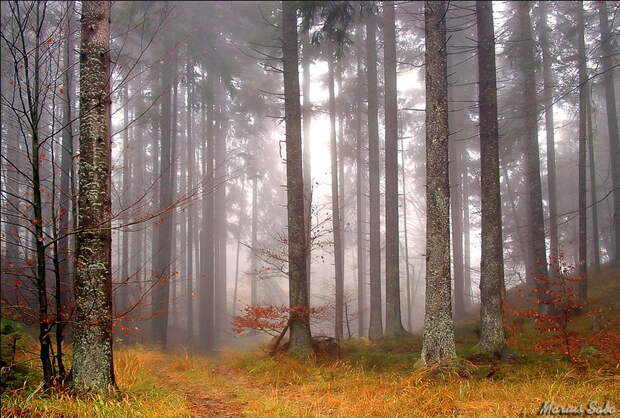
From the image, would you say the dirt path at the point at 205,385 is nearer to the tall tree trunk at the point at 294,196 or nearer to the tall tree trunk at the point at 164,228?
the tall tree trunk at the point at 294,196

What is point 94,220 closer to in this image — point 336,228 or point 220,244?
point 336,228

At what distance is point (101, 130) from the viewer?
5648 mm

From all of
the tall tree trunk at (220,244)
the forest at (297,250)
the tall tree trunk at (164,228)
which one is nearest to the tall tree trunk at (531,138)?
the forest at (297,250)

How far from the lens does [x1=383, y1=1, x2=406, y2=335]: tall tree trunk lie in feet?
40.8

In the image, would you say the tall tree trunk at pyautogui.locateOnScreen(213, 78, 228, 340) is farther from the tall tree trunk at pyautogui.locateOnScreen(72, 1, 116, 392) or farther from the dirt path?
the tall tree trunk at pyautogui.locateOnScreen(72, 1, 116, 392)

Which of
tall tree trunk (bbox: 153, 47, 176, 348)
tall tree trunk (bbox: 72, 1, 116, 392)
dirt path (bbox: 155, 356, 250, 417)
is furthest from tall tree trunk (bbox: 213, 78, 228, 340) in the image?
tall tree trunk (bbox: 72, 1, 116, 392)

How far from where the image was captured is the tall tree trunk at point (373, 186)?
13.4m

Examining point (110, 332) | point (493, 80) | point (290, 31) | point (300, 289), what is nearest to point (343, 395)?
point (110, 332)

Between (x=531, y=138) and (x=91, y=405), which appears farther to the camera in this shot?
(x=531, y=138)

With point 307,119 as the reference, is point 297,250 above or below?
below

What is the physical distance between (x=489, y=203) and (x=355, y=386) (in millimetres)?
4773

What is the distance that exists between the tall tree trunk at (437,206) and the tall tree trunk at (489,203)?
1.20 meters

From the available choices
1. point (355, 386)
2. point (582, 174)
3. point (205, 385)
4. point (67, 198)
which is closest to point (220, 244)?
point (67, 198)

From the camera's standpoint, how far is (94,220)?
540 centimetres
